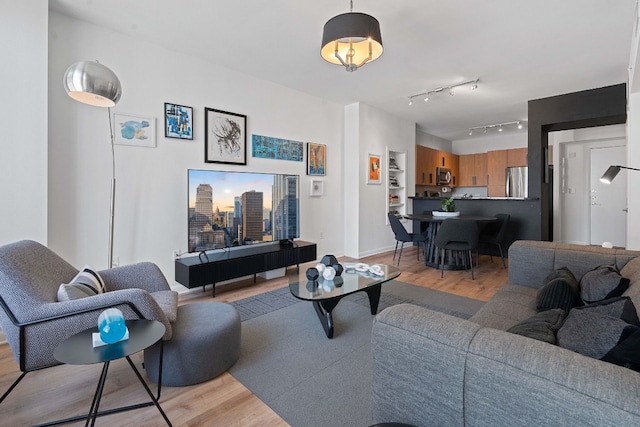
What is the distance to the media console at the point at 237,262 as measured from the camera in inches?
127

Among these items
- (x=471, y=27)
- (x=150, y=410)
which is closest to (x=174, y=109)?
(x=150, y=410)

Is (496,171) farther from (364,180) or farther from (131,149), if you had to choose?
(131,149)

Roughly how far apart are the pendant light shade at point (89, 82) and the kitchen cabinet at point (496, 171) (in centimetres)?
787

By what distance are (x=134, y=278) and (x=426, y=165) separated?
21.4ft

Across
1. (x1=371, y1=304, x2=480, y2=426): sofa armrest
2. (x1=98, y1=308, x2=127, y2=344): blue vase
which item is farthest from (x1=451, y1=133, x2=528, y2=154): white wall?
(x1=98, y1=308, x2=127, y2=344): blue vase

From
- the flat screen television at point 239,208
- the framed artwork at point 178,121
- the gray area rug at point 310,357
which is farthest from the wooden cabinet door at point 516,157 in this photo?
the framed artwork at point 178,121

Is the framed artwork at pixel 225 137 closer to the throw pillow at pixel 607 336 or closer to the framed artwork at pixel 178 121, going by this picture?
the framed artwork at pixel 178 121

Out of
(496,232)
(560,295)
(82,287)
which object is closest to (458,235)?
(496,232)

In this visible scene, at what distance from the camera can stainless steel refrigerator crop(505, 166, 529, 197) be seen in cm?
705

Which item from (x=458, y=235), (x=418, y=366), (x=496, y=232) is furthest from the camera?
(x=496, y=232)

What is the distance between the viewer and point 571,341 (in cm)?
110

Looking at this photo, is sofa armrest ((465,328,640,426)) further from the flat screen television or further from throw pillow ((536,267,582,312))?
the flat screen television

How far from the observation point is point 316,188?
5051 mm

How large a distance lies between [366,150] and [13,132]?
451 centimetres
